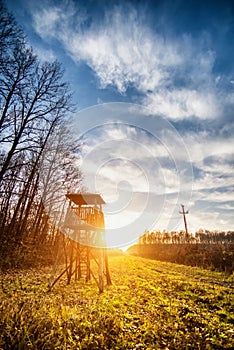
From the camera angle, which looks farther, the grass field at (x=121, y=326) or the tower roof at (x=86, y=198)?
the tower roof at (x=86, y=198)

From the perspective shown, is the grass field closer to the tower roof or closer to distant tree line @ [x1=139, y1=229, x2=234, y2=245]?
the tower roof

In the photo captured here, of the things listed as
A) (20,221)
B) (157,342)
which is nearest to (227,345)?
(157,342)

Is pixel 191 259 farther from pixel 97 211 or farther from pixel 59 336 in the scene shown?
pixel 59 336

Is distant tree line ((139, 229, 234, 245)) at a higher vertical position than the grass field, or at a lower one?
higher

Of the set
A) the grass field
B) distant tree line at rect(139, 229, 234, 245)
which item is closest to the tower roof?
the grass field

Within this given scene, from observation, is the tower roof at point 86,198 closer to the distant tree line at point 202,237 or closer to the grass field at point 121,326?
the grass field at point 121,326

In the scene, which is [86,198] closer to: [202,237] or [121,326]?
[121,326]

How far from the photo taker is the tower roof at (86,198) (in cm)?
1089

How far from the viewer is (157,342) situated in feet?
14.3

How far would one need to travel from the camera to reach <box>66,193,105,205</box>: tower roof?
1089cm

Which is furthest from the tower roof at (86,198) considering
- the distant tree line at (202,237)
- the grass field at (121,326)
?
the distant tree line at (202,237)

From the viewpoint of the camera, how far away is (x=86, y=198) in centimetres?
1116

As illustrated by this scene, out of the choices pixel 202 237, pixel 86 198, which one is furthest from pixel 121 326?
pixel 202 237

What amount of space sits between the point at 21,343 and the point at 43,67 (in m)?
14.9
